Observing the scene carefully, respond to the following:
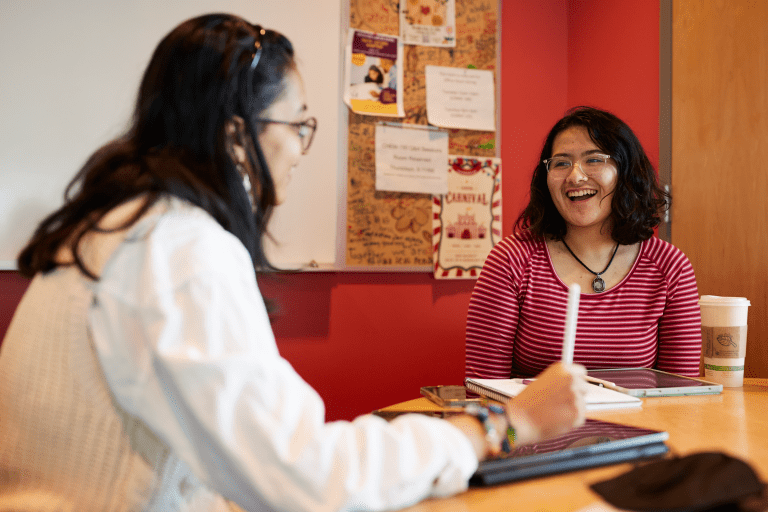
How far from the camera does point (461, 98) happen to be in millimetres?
2365

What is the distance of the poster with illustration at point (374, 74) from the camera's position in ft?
7.16

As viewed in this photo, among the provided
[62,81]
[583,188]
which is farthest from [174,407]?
A: [62,81]

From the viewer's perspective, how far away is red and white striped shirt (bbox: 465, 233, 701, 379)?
1.53 meters

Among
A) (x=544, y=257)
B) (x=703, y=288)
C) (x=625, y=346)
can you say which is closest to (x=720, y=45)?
(x=703, y=288)

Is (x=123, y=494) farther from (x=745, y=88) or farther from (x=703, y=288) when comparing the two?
(x=745, y=88)

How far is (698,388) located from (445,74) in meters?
1.58

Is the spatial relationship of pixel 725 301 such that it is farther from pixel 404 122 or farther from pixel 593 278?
pixel 404 122

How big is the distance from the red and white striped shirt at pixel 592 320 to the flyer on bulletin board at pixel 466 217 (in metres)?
0.72

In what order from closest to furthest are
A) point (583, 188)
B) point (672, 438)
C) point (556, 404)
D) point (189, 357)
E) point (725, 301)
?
point (189, 357)
point (556, 404)
point (672, 438)
point (725, 301)
point (583, 188)

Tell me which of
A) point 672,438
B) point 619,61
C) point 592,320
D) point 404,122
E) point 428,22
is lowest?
point 672,438

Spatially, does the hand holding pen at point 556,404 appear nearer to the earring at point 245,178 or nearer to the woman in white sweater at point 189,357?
the woman in white sweater at point 189,357

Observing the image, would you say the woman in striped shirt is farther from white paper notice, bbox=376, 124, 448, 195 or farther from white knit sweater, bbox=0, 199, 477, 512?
white knit sweater, bbox=0, 199, 477, 512

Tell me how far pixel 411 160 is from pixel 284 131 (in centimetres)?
156

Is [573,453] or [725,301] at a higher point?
[725,301]
